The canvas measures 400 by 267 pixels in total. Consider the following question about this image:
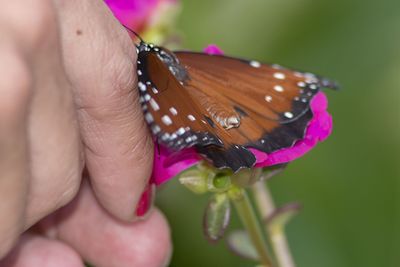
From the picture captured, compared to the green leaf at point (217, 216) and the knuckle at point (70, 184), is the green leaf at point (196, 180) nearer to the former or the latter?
the green leaf at point (217, 216)

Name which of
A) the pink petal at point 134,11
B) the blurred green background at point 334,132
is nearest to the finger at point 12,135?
the pink petal at point 134,11

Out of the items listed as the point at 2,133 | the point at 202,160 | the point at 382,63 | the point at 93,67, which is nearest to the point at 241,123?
the point at 202,160

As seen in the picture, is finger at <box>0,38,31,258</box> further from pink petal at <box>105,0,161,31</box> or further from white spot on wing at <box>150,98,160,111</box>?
pink petal at <box>105,0,161,31</box>

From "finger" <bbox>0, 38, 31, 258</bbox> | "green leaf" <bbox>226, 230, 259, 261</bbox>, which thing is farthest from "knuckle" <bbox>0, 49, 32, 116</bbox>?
"green leaf" <bbox>226, 230, 259, 261</bbox>

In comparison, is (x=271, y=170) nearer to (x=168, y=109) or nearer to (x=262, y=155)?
(x=262, y=155)

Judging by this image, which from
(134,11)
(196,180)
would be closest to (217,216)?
(196,180)
